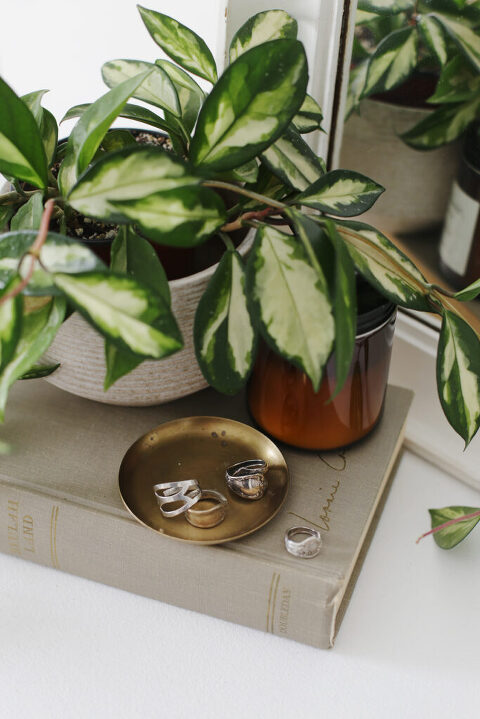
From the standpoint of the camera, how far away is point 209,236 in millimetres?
448

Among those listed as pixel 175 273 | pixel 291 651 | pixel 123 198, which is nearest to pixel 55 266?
pixel 123 198

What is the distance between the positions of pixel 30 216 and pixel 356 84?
1.13 ft

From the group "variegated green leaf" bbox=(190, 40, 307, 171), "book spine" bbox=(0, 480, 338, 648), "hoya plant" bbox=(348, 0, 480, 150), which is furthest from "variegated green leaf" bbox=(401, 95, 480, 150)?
"book spine" bbox=(0, 480, 338, 648)

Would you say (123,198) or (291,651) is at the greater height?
(123,198)

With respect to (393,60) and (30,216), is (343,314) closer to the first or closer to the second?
(30,216)

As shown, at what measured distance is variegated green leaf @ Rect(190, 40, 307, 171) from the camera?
0.43 meters

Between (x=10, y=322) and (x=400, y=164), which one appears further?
(x=400, y=164)

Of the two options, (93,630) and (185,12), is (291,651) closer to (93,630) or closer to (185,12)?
(93,630)

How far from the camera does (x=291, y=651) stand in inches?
23.0

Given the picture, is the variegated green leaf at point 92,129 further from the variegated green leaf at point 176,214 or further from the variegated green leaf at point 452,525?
the variegated green leaf at point 452,525

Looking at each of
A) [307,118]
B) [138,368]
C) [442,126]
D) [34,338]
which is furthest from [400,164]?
[34,338]

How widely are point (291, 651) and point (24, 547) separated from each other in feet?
0.75

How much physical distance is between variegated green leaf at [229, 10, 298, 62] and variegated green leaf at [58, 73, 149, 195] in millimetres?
133

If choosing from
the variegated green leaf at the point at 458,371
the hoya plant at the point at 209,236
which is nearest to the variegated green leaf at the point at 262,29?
the hoya plant at the point at 209,236
